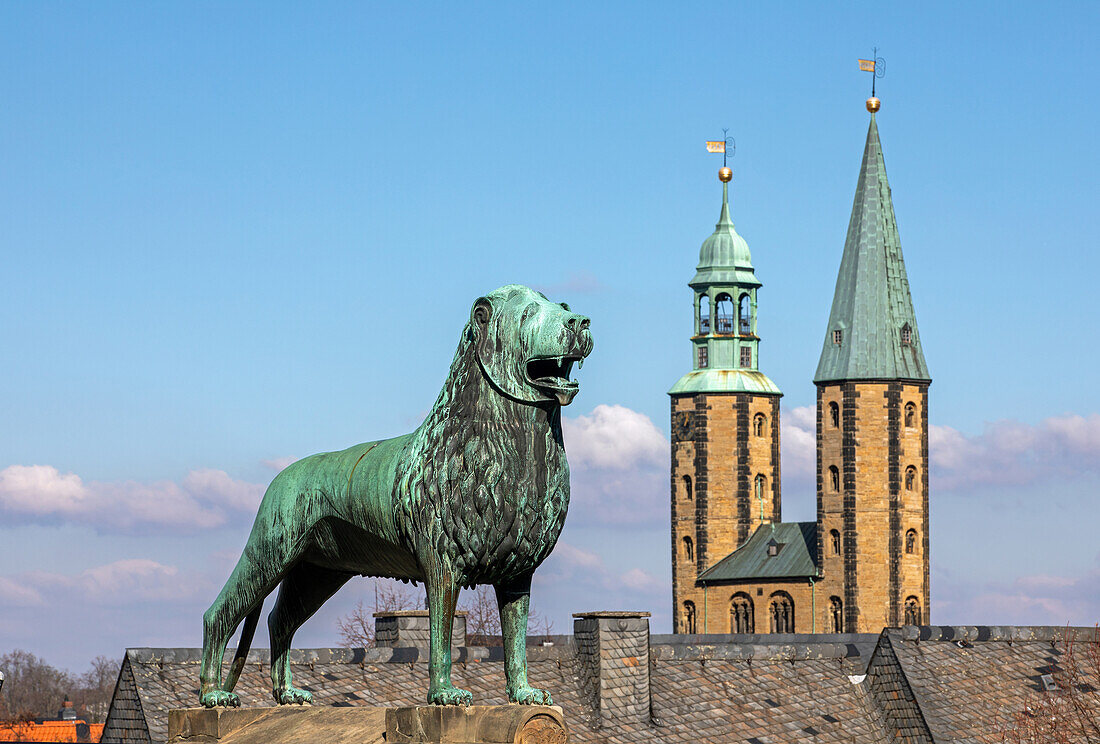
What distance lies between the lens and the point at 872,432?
10244 centimetres

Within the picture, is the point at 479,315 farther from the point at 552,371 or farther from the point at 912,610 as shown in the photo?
the point at 912,610

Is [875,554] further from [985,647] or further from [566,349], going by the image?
[566,349]

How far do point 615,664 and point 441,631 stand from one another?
23.5 meters

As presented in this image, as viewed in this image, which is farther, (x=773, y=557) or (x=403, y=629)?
(x=773, y=557)

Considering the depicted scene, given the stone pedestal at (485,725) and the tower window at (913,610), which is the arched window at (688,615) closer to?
the tower window at (913,610)

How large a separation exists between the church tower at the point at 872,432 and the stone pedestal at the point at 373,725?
90.6 meters

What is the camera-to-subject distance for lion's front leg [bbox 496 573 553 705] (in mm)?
10508

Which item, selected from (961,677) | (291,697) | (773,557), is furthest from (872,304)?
(291,697)

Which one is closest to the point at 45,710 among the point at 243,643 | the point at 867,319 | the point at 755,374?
the point at 755,374

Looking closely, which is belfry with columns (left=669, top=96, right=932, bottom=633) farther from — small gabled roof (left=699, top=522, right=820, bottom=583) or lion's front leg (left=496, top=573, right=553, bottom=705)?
lion's front leg (left=496, top=573, right=553, bottom=705)

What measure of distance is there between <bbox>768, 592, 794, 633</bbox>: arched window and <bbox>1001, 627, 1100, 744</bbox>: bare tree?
6643 centimetres

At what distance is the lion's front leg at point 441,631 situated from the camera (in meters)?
10.4

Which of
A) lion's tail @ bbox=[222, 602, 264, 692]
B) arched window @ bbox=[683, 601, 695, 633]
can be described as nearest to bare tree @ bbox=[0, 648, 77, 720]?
arched window @ bbox=[683, 601, 695, 633]

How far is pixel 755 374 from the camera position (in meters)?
112
